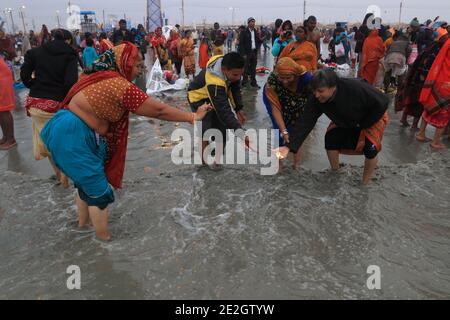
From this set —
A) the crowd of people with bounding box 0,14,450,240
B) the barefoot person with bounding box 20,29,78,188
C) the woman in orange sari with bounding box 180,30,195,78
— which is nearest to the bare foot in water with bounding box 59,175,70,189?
the crowd of people with bounding box 0,14,450,240

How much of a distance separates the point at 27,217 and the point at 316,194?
285cm

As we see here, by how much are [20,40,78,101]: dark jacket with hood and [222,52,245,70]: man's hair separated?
166 cm

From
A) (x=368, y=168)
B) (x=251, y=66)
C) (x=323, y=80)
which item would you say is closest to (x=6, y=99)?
(x=323, y=80)

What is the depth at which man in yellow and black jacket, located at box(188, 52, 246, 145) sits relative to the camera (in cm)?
372

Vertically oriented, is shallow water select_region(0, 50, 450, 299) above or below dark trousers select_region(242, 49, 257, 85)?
below

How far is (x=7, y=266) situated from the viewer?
9.12 ft

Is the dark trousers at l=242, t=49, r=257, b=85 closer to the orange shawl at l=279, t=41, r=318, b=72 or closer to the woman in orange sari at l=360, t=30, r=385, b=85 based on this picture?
the woman in orange sari at l=360, t=30, r=385, b=85

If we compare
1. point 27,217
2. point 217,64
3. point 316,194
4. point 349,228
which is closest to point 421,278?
point 349,228

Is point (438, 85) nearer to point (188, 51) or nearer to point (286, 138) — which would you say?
point (286, 138)

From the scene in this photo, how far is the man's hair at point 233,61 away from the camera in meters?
3.65

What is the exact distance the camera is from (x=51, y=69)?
3943 millimetres

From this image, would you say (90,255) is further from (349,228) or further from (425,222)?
(425,222)

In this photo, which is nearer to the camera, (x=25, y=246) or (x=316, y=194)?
(x=25, y=246)
